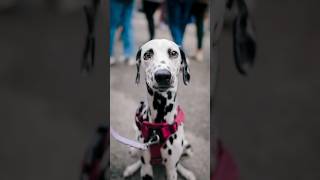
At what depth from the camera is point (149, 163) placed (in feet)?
5.15

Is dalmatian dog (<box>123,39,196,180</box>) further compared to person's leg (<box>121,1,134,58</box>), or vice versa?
person's leg (<box>121,1,134,58</box>)

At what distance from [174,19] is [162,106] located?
11.5 inches

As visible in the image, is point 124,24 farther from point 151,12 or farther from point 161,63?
point 161,63

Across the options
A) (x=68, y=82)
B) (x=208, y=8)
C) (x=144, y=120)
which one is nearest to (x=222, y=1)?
(x=208, y=8)

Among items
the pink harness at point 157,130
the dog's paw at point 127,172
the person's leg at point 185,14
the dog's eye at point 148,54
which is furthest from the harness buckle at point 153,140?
the person's leg at point 185,14

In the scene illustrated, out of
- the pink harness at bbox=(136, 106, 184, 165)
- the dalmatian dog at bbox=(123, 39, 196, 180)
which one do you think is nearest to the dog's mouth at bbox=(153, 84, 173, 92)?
the dalmatian dog at bbox=(123, 39, 196, 180)

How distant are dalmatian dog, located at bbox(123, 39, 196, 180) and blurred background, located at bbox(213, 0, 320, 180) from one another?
15 cm

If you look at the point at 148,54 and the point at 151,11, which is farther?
the point at 151,11

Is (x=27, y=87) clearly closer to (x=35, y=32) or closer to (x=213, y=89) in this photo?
(x=35, y=32)

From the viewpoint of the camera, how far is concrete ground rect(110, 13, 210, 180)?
159 centimetres

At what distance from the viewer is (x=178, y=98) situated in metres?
1.58

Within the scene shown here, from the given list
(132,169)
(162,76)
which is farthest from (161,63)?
(132,169)

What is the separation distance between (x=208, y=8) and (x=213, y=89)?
26 cm

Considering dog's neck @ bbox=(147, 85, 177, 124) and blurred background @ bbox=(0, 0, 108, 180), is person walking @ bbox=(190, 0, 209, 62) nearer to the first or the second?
dog's neck @ bbox=(147, 85, 177, 124)
